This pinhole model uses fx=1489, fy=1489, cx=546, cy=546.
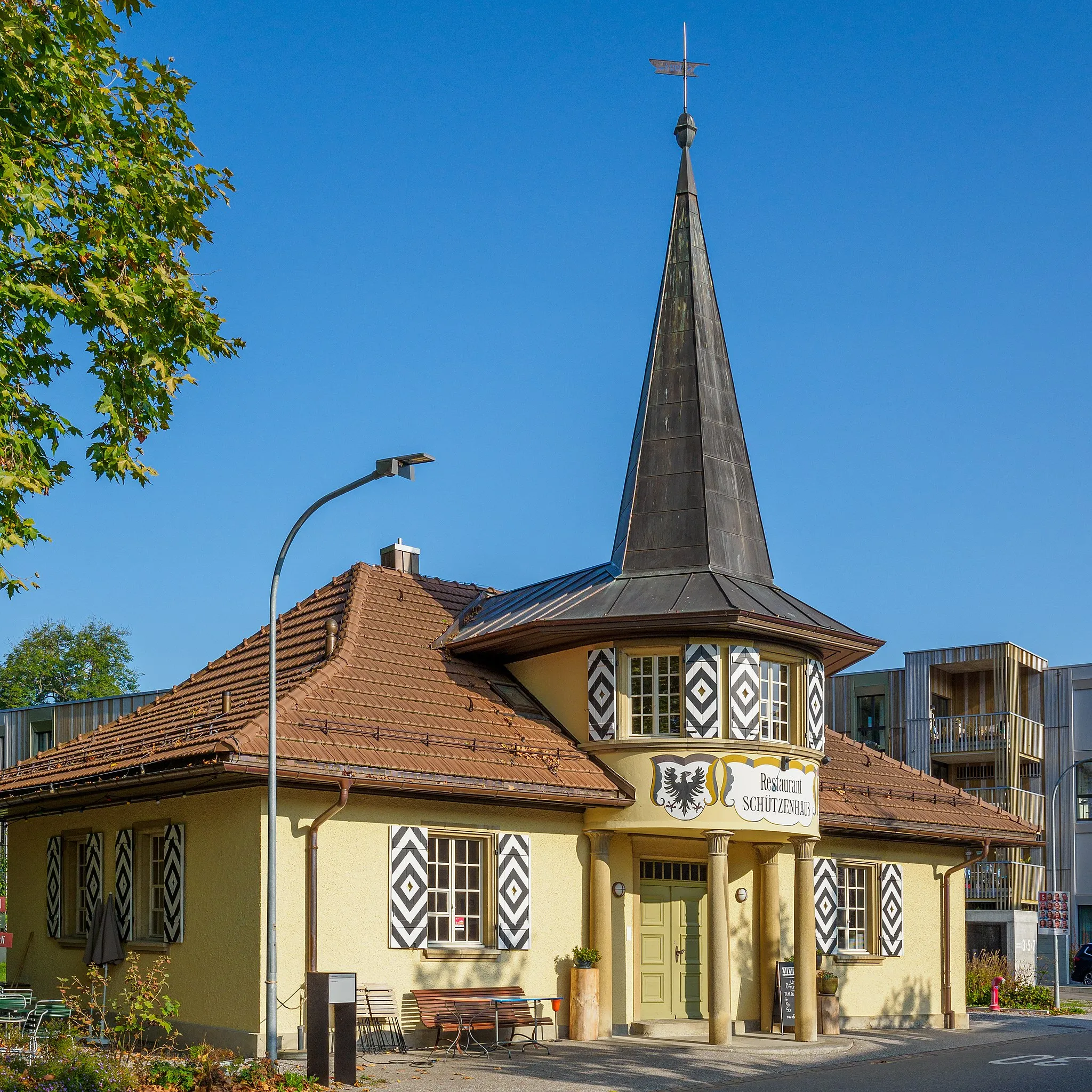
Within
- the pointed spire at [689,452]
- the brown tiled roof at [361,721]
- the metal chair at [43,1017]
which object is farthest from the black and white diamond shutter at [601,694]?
the metal chair at [43,1017]

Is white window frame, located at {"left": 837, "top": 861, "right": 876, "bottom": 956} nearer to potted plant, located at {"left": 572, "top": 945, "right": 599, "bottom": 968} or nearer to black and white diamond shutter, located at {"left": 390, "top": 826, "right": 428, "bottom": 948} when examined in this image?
potted plant, located at {"left": 572, "top": 945, "right": 599, "bottom": 968}

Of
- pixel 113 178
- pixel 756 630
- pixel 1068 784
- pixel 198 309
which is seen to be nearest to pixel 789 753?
pixel 756 630

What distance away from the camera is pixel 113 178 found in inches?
547

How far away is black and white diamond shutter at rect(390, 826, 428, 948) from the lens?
57.7 ft

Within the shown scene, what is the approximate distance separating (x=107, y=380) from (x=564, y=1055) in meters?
9.32

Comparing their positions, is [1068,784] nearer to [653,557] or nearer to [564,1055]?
[653,557]

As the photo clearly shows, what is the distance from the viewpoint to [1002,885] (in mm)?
45188

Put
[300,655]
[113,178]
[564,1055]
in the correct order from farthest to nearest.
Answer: [300,655], [564,1055], [113,178]

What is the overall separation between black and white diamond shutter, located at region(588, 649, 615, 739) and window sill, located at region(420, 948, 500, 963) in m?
3.24

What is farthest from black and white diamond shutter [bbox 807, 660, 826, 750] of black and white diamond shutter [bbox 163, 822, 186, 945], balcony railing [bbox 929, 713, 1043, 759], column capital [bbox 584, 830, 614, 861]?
balcony railing [bbox 929, 713, 1043, 759]

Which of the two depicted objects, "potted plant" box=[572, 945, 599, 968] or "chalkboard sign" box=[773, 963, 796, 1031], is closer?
"potted plant" box=[572, 945, 599, 968]

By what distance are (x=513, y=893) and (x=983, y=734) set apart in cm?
3313

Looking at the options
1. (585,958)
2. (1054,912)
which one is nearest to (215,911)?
(585,958)

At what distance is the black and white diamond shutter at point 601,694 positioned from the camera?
19859mm
